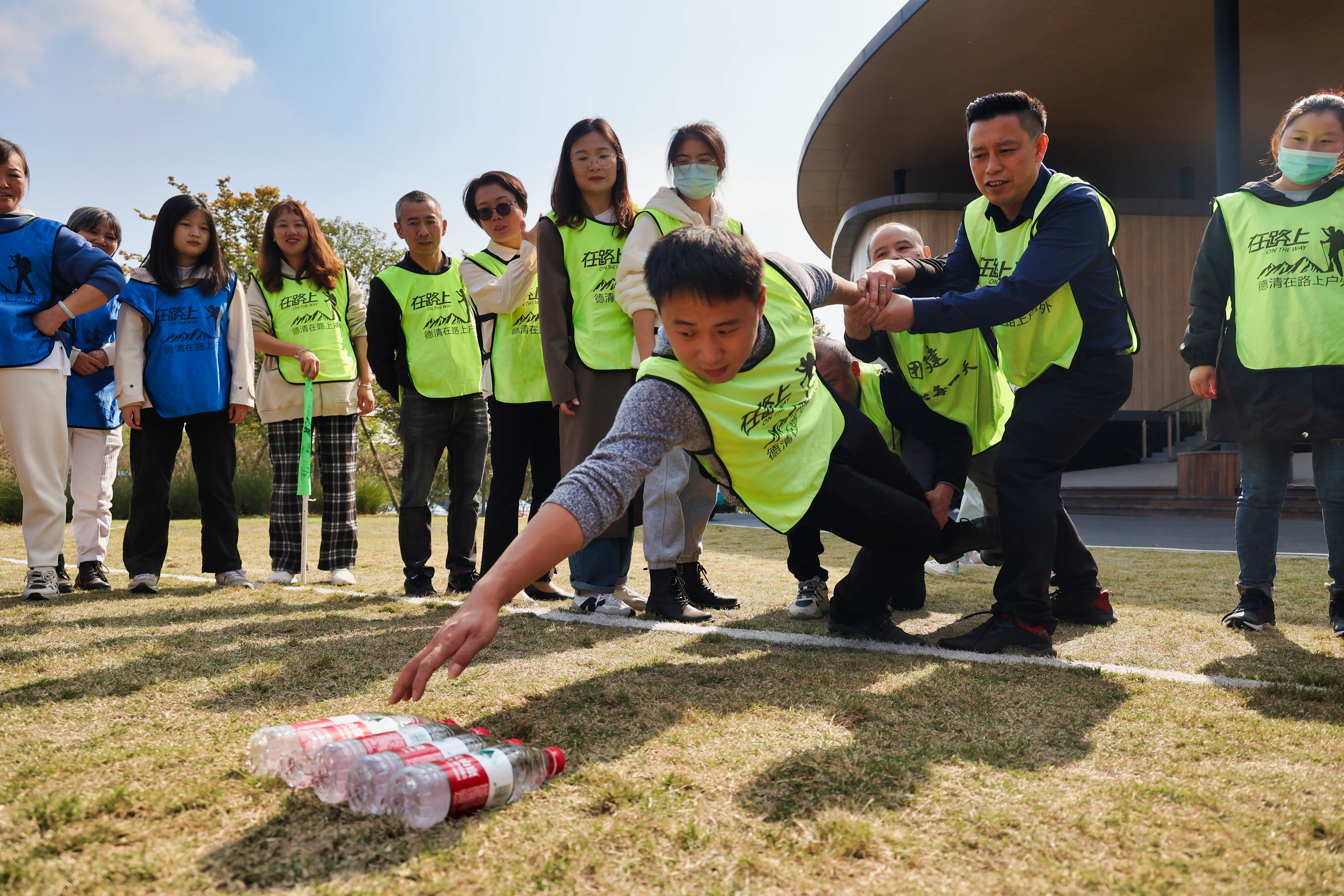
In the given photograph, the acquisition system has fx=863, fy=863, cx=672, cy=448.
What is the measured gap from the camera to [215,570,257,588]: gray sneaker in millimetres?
4566

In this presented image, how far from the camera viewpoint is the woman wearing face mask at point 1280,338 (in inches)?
131

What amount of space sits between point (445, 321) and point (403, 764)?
3377mm

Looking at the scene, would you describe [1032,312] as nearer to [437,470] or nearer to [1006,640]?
[1006,640]

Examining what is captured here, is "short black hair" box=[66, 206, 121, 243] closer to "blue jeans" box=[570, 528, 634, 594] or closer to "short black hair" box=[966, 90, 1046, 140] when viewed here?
"blue jeans" box=[570, 528, 634, 594]

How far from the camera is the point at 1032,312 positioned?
304 centimetres

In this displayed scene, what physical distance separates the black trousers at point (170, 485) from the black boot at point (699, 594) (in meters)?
2.42

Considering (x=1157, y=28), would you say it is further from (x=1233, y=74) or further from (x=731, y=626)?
(x=731, y=626)

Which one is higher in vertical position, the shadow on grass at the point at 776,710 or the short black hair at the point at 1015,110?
the short black hair at the point at 1015,110

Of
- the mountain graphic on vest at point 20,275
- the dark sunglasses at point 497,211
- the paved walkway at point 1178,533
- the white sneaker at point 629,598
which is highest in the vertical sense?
the dark sunglasses at point 497,211

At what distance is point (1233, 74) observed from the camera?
42.4 ft

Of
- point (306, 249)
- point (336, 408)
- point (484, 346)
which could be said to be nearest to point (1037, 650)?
point (484, 346)

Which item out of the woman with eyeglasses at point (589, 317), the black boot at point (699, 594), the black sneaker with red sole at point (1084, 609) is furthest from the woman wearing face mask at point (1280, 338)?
the woman with eyeglasses at point (589, 317)

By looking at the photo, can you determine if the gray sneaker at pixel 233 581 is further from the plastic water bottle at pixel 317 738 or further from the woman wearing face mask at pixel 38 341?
the plastic water bottle at pixel 317 738

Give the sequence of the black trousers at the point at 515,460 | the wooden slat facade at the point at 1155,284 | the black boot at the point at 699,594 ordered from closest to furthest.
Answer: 1. the black boot at the point at 699,594
2. the black trousers at the point at 515,460
3. the wooden slat facade at the point at 1155,284
